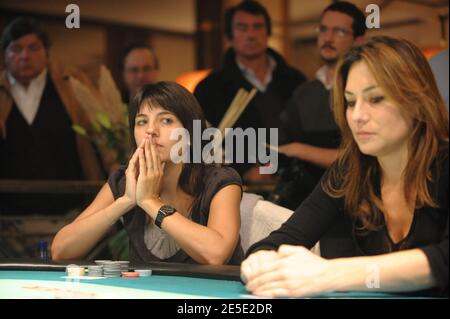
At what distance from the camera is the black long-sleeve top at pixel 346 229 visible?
1975 millimetres

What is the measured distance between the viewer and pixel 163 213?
244 centimetres

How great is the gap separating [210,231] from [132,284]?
0.48 metres

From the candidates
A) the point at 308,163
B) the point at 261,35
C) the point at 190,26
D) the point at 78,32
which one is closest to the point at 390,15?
the point at 261,35

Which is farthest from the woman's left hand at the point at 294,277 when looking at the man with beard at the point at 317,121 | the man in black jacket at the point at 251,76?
the man in black jacket at the point at 251,76

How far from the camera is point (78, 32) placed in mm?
6727

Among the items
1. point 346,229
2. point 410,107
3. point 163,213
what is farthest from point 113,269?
point 410,107

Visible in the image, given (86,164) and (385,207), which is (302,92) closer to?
(86,164)

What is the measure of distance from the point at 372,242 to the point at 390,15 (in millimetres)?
2823

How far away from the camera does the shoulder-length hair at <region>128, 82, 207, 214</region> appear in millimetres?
2596

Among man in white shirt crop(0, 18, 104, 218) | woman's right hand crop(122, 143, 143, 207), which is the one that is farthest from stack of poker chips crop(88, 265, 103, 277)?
man in white shirt crop(0, 18, 104, 218)

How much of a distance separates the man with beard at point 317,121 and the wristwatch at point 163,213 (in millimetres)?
1014

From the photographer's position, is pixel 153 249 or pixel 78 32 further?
pixel 78 32

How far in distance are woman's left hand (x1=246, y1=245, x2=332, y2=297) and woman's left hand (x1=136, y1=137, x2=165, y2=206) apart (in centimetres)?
74
